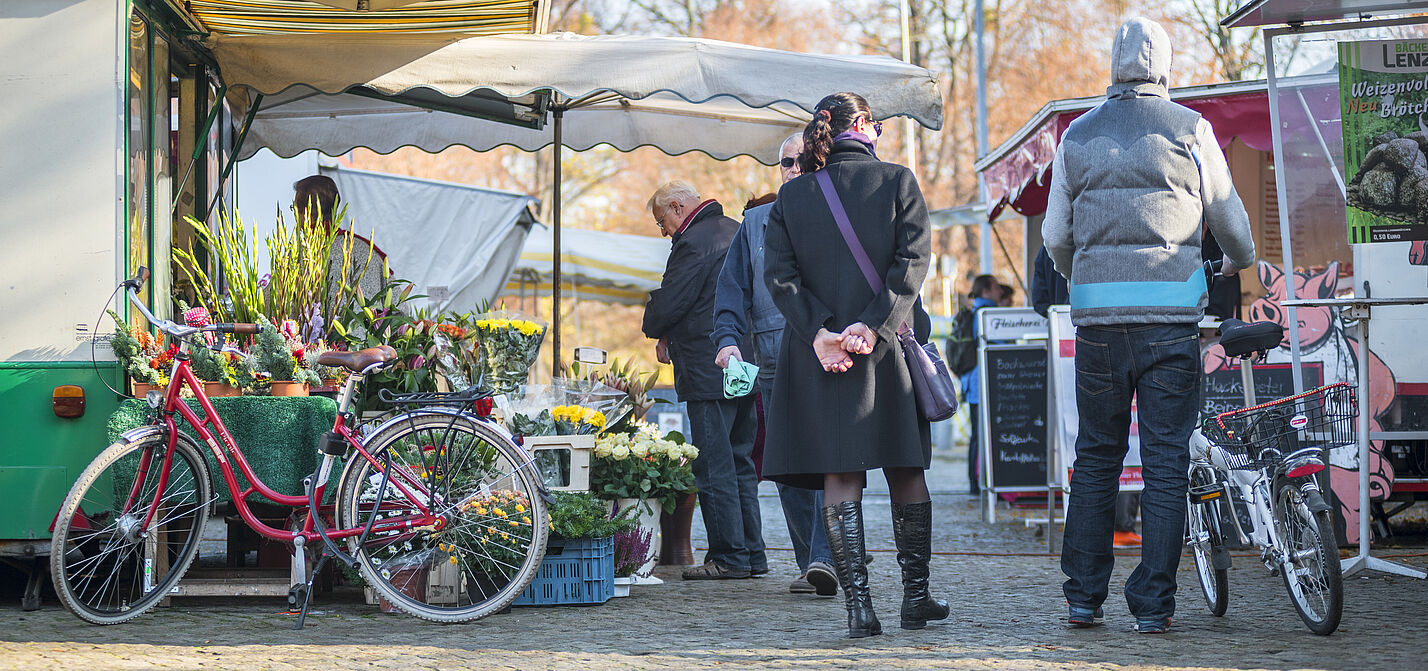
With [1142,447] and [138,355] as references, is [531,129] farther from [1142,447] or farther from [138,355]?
[1142,447]

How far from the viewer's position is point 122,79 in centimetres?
565

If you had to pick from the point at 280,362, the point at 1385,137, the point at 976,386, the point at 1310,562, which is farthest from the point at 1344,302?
the point at 976,386

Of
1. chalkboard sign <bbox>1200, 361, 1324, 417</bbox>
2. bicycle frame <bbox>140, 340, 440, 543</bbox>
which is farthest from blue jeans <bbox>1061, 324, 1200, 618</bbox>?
chalkboard sign <bbox>1200, 361, 1324, 417</bbox>

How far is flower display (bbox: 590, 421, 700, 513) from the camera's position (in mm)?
6461

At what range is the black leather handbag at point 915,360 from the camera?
4727 millimetres

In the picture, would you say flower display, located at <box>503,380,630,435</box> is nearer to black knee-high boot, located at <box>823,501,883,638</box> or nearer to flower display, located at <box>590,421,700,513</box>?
flower display, located at <box>590,421,700,513</box>

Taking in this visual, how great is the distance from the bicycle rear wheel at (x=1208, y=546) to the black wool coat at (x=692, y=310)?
8.25 feet

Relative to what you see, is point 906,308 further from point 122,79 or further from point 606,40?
point 122,79

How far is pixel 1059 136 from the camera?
8609mm

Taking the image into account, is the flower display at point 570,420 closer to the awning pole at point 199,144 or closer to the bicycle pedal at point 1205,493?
the awning pole at point 199,144

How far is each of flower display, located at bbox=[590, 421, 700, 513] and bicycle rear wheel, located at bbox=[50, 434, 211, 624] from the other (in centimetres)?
182

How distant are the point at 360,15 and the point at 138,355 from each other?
1961mm

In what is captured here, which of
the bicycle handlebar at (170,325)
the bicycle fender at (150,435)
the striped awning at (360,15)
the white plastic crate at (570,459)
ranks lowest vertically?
the white plastic crate at (570,459)

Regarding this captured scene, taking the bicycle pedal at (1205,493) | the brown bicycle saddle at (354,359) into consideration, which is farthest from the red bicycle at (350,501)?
the bicycle pedal at (1205,493)
